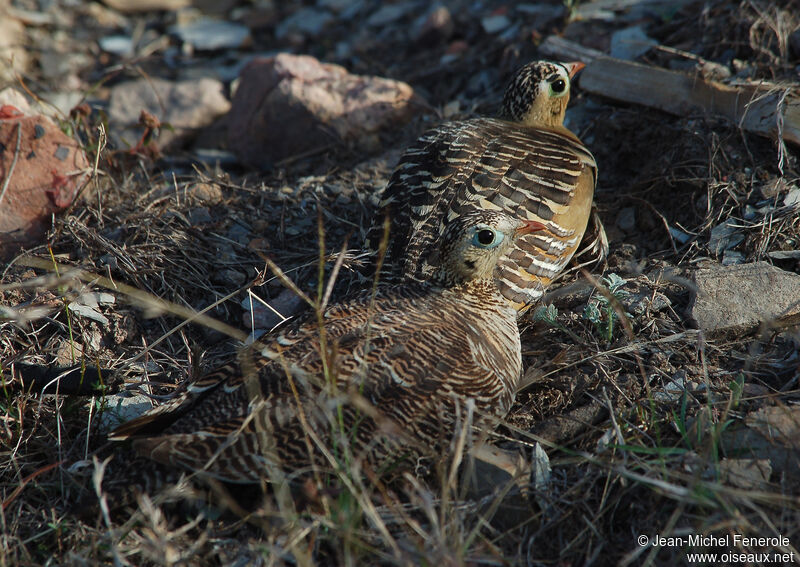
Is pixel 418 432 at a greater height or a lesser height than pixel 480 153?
lesser

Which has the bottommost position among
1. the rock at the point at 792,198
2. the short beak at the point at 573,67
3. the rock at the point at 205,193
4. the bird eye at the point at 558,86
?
the rock at the point at 205,193

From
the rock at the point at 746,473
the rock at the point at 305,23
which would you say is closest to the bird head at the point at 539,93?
the rock at the point at 746,473

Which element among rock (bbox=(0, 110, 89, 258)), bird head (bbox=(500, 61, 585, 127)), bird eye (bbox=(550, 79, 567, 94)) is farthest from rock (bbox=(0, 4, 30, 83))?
bird eye (bbox=(550, 79, 567, 94))

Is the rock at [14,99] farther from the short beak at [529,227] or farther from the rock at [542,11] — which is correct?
the rock at [542,11]

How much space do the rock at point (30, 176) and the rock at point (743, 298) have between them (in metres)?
3.75

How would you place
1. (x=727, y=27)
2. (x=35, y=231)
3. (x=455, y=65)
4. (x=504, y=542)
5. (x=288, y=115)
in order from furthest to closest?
(x=455, y=65), (x=288, y=115), (x=727, y=27), (x=35, y=231), (x=504, y=542)

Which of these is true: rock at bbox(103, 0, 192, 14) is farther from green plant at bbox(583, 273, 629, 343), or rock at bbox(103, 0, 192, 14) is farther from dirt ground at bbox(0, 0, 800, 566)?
green plant at bbox(583, 273, 629, 343)

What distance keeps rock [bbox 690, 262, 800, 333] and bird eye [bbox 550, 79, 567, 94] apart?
5.22 ft

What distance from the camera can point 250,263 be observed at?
4.37 meters

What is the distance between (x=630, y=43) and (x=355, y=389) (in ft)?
12.8

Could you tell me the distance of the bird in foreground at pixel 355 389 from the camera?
2.69m

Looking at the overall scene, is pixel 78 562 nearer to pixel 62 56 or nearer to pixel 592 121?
pixel 592 121

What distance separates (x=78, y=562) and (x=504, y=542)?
1610 millimetres

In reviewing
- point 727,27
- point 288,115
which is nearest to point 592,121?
point 727,27
